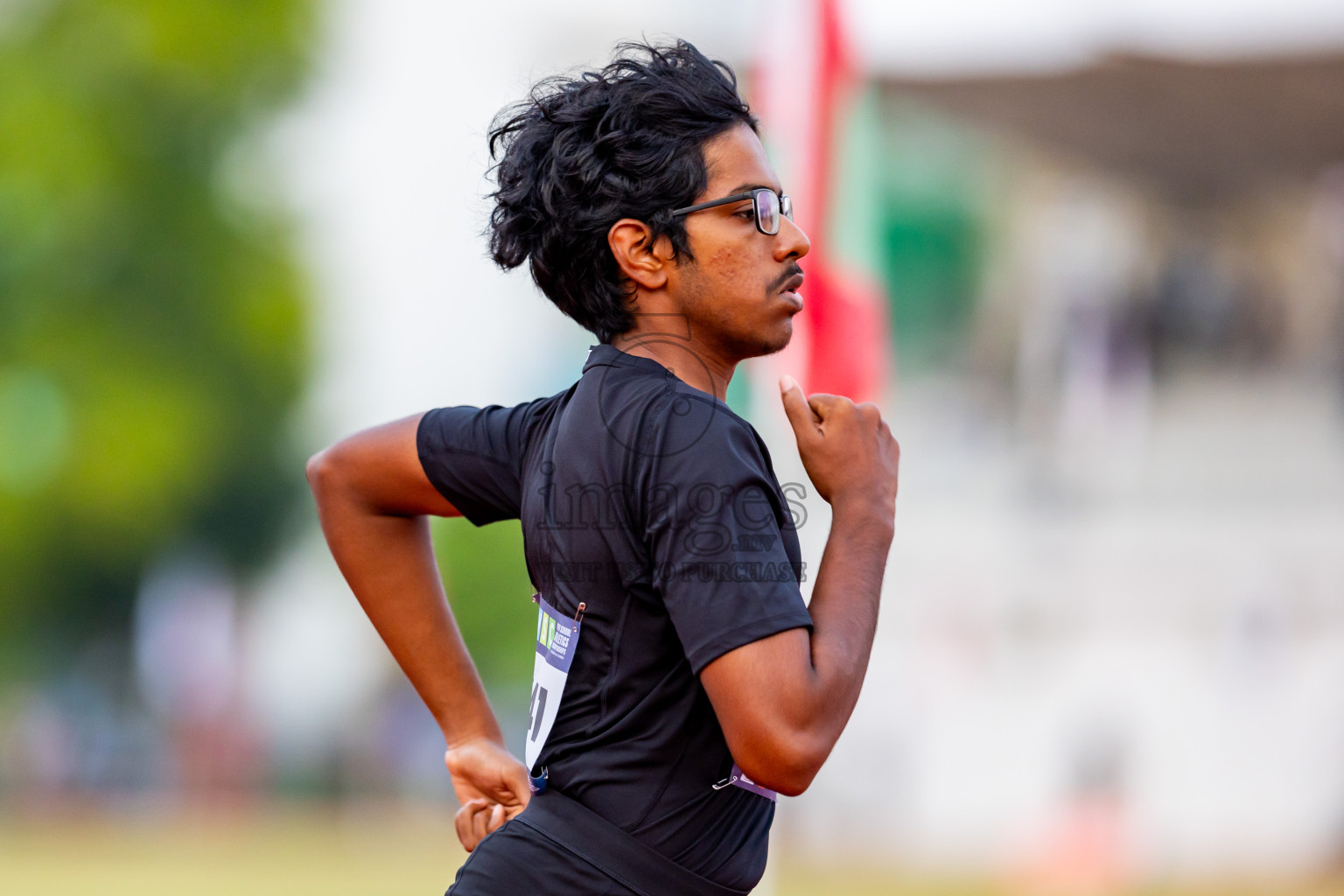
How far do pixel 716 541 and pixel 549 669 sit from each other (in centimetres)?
43

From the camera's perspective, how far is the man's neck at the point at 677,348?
2.29m

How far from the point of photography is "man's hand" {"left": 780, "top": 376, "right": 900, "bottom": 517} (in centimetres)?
218

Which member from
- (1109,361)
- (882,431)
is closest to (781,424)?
(882,431)

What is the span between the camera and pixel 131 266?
22625mm

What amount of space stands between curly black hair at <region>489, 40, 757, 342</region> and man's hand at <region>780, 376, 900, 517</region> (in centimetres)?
30

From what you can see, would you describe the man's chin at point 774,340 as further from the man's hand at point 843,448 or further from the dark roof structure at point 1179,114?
the dark roof structure at point 1179,114

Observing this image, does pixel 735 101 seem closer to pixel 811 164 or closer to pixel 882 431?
pixel 882 431

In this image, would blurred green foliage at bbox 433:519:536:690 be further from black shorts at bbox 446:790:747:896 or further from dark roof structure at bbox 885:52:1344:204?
black shorts at bbox 446:790:747:896

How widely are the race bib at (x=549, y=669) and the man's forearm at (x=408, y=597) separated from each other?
1.41 ft

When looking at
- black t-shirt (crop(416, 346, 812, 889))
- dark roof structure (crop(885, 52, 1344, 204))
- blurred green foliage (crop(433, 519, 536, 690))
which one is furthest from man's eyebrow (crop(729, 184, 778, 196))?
blurred green foliage (crop(433, 519, 536, 690))

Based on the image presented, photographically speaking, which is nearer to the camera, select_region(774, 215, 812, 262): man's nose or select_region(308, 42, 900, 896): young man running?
select_region(308, 42, 900, 896): young man running

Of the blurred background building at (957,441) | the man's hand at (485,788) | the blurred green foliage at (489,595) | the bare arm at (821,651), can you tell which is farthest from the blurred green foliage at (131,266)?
the bare arm at (821,651)

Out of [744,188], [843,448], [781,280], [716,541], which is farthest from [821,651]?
[744,188]

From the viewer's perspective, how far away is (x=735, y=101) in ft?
7.76
